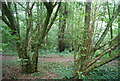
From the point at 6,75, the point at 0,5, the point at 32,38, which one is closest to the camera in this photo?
the point at 0,5

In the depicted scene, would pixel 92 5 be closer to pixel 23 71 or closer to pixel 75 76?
pixel 75 76

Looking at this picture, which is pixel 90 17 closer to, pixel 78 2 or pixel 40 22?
pixel 78 2

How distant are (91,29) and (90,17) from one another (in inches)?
17.5

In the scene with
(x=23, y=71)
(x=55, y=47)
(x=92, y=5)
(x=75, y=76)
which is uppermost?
(x=92, y=5)

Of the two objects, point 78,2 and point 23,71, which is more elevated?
point 78,2

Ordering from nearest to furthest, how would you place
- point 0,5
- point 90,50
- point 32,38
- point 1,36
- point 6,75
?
point 1,36 < point 0,5 < point 90,50 < point 6,75 < point 32,38

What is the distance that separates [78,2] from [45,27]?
1.80 m

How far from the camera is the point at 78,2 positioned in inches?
177

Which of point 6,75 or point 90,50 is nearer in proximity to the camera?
point 90,50

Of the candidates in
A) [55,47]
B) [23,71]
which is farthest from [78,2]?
[55,47]

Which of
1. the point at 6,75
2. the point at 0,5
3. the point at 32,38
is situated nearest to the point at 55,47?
the point at 32,38

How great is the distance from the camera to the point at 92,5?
12.7 feet

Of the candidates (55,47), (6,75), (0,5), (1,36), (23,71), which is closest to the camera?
(1,36)

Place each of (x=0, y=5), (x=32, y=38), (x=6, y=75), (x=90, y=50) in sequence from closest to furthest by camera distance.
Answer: (x=0, y=5), (x=90, y=50), (x=6, y=75), (x=32, y=38)
